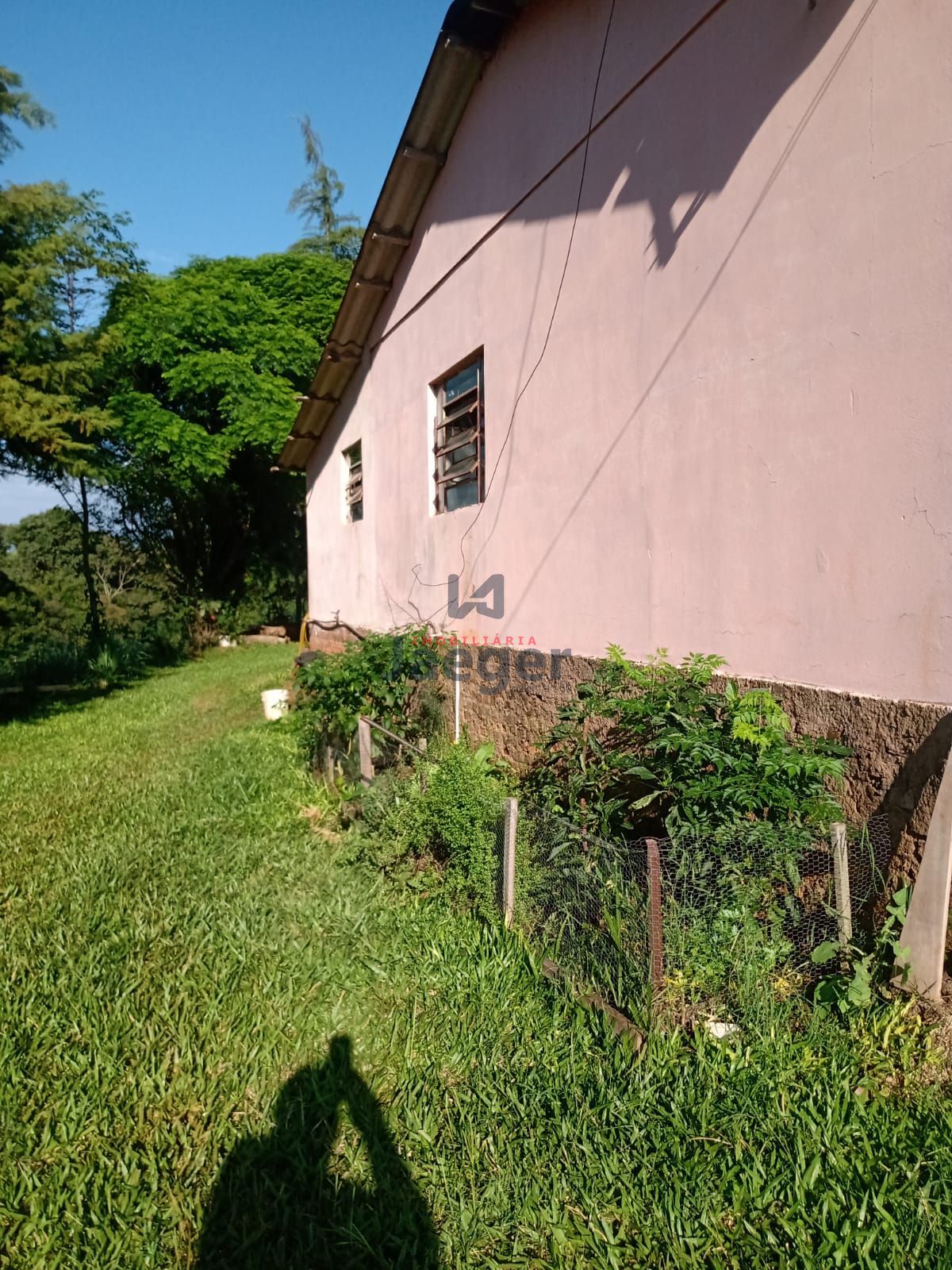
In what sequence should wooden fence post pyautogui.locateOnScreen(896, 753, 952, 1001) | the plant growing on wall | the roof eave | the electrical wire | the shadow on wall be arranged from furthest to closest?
the roof eave → the electrical wire → the shadow on wall → the plant growing on wall → wooden fence post pyautogui.locateOnScreen(896, 753, 952, 1001)

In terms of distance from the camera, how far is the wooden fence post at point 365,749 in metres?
5.14

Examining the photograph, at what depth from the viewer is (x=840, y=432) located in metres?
2.90

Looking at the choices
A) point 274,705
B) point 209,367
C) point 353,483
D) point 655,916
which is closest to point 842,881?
point 655,916

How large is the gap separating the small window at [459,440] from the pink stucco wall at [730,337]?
313mm

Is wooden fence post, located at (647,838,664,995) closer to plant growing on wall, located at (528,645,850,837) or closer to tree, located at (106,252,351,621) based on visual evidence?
plant growing on wall, located at (528,645,850,837)

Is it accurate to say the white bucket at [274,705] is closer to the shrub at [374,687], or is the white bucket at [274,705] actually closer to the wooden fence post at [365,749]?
the shrub at [374,687]

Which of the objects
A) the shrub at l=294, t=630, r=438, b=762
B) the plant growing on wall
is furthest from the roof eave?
the plant growing on wall

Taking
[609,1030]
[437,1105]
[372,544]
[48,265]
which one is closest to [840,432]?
[609,1030]

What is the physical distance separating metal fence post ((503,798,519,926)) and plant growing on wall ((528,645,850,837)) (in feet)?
1.14

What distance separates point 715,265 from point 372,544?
18.0 feet

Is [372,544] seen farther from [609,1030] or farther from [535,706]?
[609,1030]

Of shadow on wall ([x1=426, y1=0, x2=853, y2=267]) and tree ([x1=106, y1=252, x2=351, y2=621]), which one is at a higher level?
tree ([x1=106, y1=252, x2=351, y2=621])

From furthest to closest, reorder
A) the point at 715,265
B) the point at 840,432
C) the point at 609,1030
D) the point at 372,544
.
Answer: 1. the point at 372,544
2. the point at 715,265
3. the point at 840,432
4. the point at 609,1030

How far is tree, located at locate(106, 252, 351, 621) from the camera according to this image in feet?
57.5
